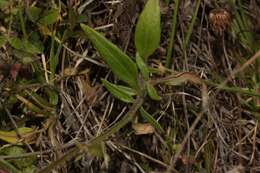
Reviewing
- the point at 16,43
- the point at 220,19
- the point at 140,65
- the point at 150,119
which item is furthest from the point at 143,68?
the point at 16,43

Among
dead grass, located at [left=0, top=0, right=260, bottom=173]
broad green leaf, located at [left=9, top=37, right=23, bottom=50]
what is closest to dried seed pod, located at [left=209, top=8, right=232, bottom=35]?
dead grass, located at [left=0, top=0, right=260, bottom=173]

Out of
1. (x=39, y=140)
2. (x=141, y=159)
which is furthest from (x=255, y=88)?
(x=39, y=140)

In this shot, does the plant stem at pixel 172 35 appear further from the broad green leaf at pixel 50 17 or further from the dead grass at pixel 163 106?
the broad green leaf at pixel 50 17

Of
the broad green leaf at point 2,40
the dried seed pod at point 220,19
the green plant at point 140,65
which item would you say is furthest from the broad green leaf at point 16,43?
the dried seed pod at point 220,19

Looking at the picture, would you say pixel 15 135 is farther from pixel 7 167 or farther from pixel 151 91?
pixel 151 91

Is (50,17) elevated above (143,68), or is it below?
above

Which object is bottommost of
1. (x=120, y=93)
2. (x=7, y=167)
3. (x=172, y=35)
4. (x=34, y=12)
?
(x=7, y=167)

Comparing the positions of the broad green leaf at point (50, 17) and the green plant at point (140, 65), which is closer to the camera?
the green plant at point (140, 65)
